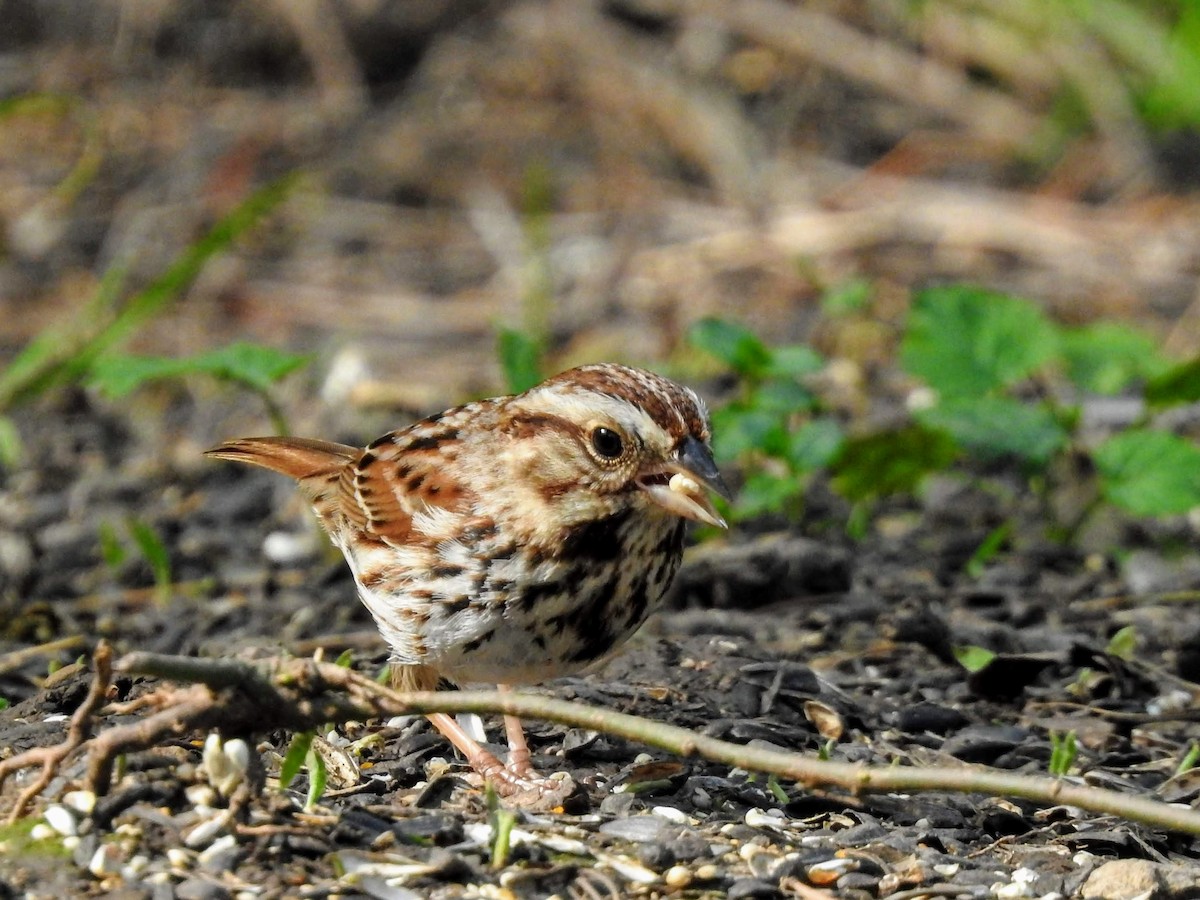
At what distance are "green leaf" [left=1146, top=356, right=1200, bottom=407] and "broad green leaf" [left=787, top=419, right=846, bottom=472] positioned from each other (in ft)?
3.12

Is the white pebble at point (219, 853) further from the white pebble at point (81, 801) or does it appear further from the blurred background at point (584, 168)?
the blurred background at point (584, 168)

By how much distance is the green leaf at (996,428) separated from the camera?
5.25 metres

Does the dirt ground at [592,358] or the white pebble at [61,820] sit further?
the dirt ground at [592,358]

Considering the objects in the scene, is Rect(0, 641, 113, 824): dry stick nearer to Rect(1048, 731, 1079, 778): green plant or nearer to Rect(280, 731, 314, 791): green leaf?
Rect(280, 731, 314, 791): green leaf

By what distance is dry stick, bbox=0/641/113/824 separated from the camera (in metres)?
2.88

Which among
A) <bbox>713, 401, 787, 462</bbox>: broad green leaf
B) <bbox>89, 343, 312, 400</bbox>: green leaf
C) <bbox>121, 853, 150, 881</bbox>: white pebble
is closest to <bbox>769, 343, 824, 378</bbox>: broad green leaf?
<bbox>713, 401, 787, 462</bbox>: broad green leaf

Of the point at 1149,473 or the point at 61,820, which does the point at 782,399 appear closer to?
the point at 1149,473

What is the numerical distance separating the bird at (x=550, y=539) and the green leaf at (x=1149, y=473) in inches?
74.6

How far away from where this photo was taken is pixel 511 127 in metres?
9.74

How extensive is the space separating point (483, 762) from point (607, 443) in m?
0.70

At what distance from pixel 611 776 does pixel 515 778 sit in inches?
9.6

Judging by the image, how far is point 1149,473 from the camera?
5230 mm

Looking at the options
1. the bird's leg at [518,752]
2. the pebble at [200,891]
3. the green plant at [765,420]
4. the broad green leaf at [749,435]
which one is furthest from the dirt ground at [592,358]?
the broad green leaf at [749,435]

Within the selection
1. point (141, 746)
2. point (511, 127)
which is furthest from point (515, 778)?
point (511, 127)
